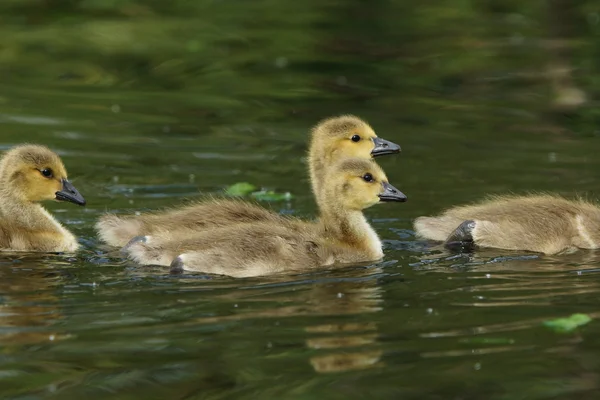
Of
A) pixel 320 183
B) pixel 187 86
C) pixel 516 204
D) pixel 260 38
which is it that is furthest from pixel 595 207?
pixel 260 38

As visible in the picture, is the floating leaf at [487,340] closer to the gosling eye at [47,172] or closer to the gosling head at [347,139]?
the gosling head at [347,139]

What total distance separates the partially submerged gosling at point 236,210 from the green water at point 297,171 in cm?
29

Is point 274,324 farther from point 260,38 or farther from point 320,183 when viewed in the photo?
→ point 260,38

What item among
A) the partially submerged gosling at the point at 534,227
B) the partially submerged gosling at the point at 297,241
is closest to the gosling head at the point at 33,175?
the partially submerged gosling at the point at 297,241

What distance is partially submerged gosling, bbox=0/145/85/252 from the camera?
936 cm

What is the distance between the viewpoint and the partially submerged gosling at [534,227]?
30.3 feet

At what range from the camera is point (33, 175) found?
30.9 feet

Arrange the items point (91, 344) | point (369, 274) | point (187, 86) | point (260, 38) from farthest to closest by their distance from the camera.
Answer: point (260, 38) → point (187, 86) → point (369, 274) → point (91, 344)

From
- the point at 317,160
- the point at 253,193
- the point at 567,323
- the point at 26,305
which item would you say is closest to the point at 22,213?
the point at 26,305

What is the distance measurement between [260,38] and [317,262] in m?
9.08

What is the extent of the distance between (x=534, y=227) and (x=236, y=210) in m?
1.98

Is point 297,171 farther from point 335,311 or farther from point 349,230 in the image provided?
point 335,311

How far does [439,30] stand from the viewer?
58.6 ft

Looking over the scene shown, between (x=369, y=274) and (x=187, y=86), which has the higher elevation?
(x=187, y=86)
